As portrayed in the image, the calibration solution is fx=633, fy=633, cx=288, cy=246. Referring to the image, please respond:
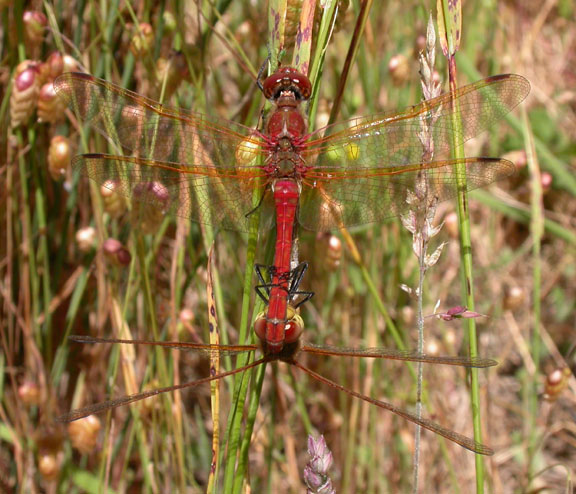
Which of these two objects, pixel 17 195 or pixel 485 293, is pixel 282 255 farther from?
pixel 485 293

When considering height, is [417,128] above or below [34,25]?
below

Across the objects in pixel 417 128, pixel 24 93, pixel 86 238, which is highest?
pixel 24 93

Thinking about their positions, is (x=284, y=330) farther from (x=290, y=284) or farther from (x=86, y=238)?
(x=86, y=238)

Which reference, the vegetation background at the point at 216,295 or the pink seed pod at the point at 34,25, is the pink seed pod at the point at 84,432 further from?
the pink seed pod at the point at 34,25

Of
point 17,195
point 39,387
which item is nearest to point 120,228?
point 17,195

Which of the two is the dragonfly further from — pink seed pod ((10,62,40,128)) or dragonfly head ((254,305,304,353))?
pink seed pod ((10,62,40,128))

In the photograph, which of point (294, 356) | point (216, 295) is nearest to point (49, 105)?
point (216, 295)
